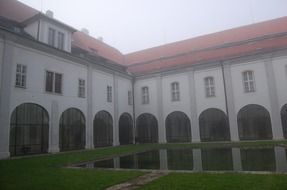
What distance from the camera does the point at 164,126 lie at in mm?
26422

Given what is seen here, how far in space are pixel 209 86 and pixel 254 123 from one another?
5.38 m

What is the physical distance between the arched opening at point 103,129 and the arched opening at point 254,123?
12.0 meters

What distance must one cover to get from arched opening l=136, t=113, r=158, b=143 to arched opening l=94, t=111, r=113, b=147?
445cm

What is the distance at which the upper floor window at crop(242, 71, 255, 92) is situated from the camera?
22906 mm

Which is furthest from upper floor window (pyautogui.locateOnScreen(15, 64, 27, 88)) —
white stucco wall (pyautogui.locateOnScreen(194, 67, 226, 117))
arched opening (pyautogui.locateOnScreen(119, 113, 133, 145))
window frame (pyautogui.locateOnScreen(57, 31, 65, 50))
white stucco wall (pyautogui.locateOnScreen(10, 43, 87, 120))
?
white stucco wall (pyautogui.locateOnScreen(194, 67, 226, 117))

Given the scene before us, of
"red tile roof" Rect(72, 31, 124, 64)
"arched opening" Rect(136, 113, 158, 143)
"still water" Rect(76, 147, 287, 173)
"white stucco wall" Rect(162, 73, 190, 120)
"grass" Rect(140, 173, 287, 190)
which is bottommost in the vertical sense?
"still water" Rect(76, 147, 287, 173)

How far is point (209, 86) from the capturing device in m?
24.9

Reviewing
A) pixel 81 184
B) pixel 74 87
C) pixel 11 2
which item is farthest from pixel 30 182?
pixel 11 2

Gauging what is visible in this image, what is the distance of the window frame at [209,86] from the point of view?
24703 mm

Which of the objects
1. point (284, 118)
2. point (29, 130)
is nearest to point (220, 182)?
point (29, 130)

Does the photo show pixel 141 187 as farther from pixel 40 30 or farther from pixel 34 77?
pixel 40 30

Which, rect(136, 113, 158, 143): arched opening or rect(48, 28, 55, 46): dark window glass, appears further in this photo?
rect(136, 113, 158, 143): arched opening

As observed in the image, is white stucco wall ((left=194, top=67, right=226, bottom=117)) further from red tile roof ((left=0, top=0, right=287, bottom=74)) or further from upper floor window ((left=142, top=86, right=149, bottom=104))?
upper floor window ((left=142, top=86, right=149, bottom=104))

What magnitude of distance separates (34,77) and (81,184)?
12.4 m
